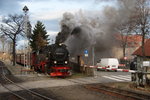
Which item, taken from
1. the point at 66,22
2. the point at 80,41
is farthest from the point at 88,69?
the point at 66,22

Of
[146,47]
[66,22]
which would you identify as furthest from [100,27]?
[146,47]

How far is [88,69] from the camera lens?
23.7 metres

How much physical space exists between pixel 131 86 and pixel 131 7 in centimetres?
1638

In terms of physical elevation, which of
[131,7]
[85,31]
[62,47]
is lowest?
[62,47]

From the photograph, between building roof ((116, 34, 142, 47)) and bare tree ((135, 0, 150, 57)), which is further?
building roof ((116, 34, 142, 47))

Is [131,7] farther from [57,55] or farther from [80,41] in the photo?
[57,55]

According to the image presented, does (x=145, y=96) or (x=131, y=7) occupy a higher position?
(x=131, y=7)

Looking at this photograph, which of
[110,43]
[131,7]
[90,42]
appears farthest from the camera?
[110,43]

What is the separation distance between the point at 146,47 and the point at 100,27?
728 inches

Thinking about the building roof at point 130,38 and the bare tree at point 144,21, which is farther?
the building roof at point 130,38

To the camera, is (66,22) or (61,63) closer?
(61,63)

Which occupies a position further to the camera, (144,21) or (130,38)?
(130,38)

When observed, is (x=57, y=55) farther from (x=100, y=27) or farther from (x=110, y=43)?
(x=110, y=43)

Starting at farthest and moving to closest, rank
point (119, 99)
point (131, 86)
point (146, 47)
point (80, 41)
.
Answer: point (146, 47), point (80, 41), point (131, 86), point (119, 99)
